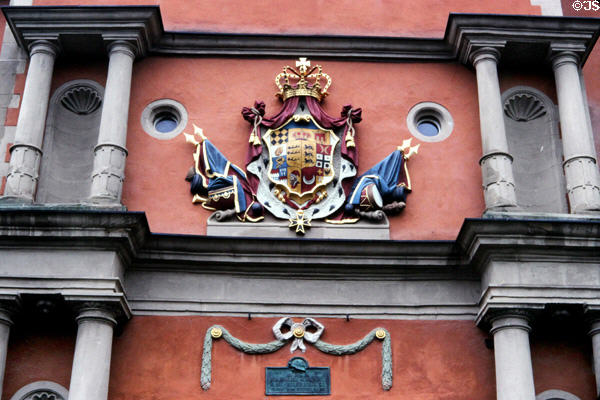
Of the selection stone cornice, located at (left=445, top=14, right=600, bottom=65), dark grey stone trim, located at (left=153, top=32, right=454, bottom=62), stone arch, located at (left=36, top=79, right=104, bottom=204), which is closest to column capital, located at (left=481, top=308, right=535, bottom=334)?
stone cornice, located at (left=445, top=14, right=600, bottom=65)

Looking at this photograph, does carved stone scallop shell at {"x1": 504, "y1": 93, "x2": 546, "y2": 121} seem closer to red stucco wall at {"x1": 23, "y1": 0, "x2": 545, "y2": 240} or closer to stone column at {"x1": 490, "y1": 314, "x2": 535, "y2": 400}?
red stucco wall at {"x1": 23, "y1": 0, "x2": 545, "y2": 240}

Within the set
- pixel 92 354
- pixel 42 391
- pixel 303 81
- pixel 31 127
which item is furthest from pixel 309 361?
pixel 31 127

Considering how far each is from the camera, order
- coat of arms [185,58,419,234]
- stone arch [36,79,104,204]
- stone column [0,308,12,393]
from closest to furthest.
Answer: stone column [0,308,12,393] < coat of arms [185,58,419,234] < stone arch [36,79,104,204]

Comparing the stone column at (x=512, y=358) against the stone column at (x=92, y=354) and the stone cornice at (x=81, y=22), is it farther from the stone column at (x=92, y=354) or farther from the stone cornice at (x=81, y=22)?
the stone cornice at (x=81, y=22)

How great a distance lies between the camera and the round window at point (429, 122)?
48.5 ft

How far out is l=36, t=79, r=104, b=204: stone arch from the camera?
558 inches

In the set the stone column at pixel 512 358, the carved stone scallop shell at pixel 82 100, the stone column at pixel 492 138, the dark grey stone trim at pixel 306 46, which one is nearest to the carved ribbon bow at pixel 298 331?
the stone column at pixel 512 358

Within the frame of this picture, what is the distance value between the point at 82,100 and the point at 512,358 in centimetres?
662

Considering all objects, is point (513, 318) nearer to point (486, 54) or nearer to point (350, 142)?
point (350, 142)

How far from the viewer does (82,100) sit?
14.9 meters

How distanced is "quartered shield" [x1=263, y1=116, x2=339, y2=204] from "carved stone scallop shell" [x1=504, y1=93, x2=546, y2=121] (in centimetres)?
246

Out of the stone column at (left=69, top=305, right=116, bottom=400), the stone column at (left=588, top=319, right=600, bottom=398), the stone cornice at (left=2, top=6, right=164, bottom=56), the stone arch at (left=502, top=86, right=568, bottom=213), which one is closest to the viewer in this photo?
the stone column at (left=69, top=305, right=116, bottom=400)

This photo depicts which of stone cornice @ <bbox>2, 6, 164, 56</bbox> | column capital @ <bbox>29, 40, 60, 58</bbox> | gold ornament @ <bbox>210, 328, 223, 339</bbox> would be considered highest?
stone cornice @ <bbox>2, 6, 164, 56</bbox>

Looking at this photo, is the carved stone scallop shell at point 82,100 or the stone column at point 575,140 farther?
the carved stone scallop shell at point 82,100
